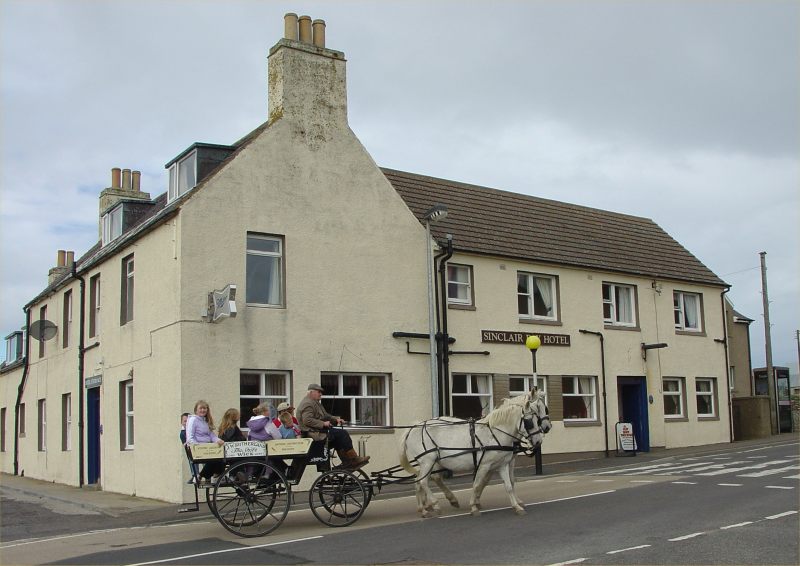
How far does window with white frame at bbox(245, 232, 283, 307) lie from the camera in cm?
1916

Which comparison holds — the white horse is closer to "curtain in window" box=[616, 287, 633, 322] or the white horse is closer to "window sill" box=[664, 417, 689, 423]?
"curtain in window" box=[616, 287, 633, 322]

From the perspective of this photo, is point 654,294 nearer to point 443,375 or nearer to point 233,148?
point 443,375

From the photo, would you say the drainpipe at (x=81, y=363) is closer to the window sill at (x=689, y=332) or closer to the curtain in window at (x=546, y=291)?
the curtain in window at (x=546, y=291)

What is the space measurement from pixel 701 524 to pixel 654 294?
56.9 feet

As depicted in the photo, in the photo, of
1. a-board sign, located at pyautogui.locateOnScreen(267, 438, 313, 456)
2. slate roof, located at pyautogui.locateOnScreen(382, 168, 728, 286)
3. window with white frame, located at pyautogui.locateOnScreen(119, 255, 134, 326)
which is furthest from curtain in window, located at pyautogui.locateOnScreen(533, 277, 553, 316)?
a-board sign, located at pyautogui.locateOnScreen(267, 438, 313, 456)

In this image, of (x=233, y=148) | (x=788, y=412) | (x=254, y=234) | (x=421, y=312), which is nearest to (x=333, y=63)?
(x=233, y=148)

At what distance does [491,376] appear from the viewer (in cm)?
2328

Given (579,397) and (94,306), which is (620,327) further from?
(94,306)

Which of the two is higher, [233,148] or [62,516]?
[233,148]

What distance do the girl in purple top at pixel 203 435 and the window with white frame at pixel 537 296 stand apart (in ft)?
43.2

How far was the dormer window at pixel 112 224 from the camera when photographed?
2439 cm

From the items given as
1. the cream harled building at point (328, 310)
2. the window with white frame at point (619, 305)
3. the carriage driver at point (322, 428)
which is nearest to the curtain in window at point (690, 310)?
the cream harled building at point (328, 310)

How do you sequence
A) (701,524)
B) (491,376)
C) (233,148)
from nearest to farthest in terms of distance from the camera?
(701,524) → (233,148) → (491,376)

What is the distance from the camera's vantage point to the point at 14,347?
114 ft
